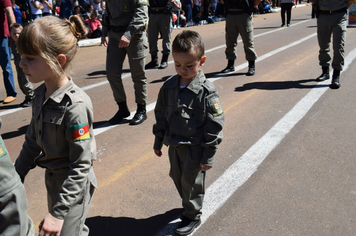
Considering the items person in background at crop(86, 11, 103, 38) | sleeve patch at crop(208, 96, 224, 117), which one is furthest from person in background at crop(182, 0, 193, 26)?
sleeve patch at crop(208, 96, 224, 117)

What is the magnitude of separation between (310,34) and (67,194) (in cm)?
1379

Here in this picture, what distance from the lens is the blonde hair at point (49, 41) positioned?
219 centimetres

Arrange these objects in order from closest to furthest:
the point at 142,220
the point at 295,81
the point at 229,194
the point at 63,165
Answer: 1. the point at 63,165
2. the point at 142,220
3. the point at 229,194
4. the point at 295,81

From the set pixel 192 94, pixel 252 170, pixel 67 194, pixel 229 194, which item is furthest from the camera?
pixel 252 170

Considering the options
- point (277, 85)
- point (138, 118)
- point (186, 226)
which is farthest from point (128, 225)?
point (277, 85)

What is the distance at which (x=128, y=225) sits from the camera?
3.32 metres

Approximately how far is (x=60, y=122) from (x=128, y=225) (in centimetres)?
146

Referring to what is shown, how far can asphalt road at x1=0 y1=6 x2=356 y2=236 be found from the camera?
333 centimetres

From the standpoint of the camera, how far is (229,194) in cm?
371

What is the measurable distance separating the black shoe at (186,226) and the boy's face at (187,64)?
1.16 meters

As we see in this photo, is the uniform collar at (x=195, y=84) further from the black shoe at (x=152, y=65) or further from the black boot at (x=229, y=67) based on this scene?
the black shoe at (x=152, y=65)

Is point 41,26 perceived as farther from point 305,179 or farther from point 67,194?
point 305,179

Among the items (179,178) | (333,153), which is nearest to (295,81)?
(333,153)

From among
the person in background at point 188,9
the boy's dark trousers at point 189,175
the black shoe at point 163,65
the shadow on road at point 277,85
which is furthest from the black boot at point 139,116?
the person in background at point 188,9
